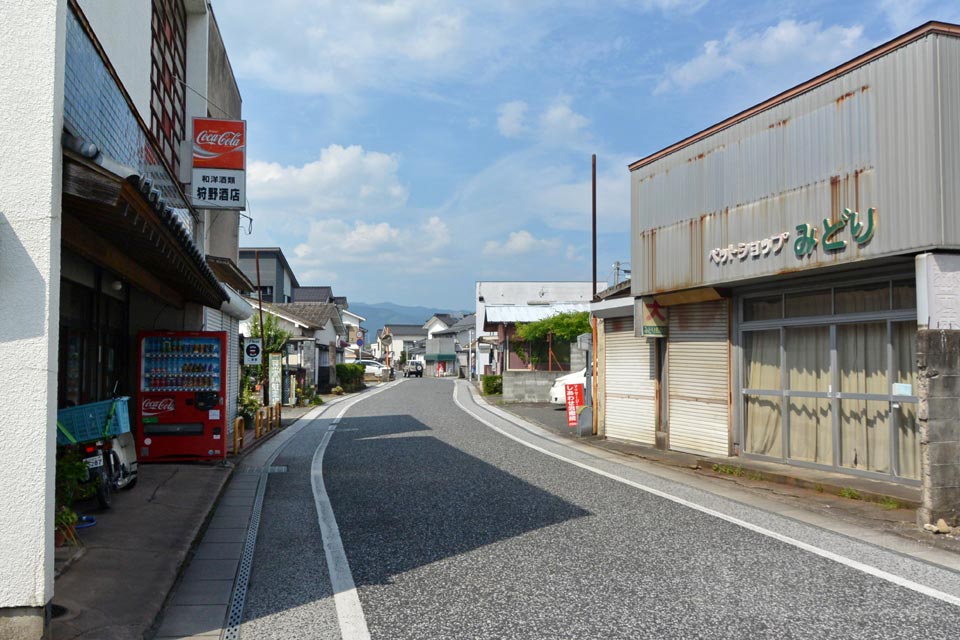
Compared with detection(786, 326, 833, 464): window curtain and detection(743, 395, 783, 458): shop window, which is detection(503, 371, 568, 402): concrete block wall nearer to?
detection(743, 395, 783, 458): shop window

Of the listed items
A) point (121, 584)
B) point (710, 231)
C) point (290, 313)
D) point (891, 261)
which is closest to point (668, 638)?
point (121, 584)

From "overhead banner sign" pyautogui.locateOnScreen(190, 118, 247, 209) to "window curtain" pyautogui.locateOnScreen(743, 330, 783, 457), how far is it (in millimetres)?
9855

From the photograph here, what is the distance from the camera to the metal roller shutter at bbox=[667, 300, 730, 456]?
46.5ft

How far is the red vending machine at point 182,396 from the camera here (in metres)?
12.8

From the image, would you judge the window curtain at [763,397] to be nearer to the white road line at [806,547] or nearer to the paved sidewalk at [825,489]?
the paved sidewalk at [825,489]

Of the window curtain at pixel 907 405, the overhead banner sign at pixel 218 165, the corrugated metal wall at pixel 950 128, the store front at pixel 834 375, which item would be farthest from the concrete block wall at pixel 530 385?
the corrugated metal wall at pixel 950 128

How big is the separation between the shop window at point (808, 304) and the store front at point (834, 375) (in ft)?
0.05

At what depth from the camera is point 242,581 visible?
6496 mm

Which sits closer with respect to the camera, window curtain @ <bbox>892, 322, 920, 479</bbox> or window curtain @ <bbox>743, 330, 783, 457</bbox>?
window curtain @ <bbox>892, 322, 920, 479</bbox>

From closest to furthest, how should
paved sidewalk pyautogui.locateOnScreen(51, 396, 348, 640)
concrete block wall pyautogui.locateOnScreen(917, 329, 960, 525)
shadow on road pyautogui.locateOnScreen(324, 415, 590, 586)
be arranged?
1. paved sidewalk pyautogui.locateOnScreen(51, 396, 348, 640)
2. shadow on road pyautogui.locateOnScreen(324, 415, 590, 586)
3. concrete block wall pyautogui.locateOnScreen(917, 329, 960, 525)

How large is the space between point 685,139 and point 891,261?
17.2 feet

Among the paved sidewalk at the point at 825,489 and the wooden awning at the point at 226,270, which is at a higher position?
the wooden awning at the point at 226,270

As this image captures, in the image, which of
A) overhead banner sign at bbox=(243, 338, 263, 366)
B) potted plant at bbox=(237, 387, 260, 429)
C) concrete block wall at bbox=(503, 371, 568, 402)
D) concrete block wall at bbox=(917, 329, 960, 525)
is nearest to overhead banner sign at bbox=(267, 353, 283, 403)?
overhead banner sign at bbox=(243, 338, 263, 366)

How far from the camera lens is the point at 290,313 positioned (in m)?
46.4
